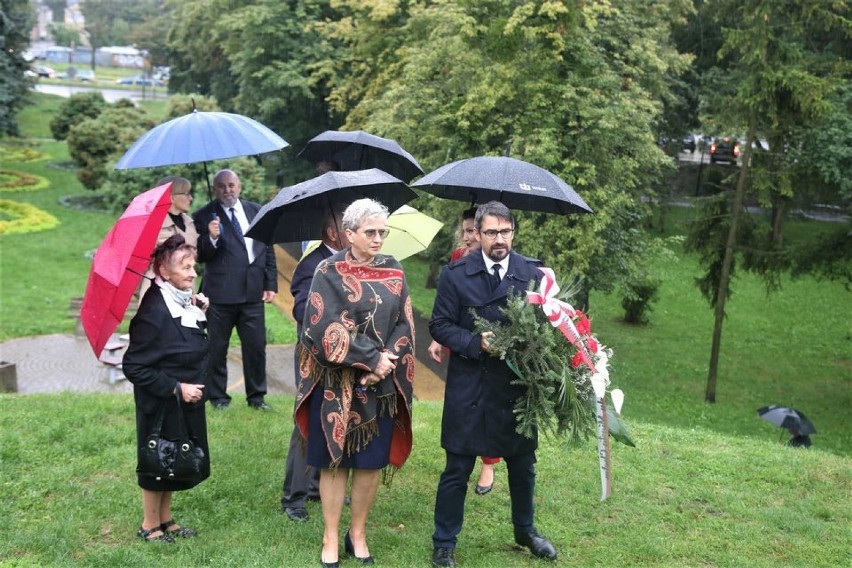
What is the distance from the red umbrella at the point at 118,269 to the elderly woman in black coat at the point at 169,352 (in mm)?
200

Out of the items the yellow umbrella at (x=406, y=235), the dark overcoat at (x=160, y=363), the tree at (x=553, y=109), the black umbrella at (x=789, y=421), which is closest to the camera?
the dark overcoat at (x=160, y=363)

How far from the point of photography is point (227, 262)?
280 inches

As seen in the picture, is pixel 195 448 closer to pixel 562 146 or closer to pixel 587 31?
pixel 562 146

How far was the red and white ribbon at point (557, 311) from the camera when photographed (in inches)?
182

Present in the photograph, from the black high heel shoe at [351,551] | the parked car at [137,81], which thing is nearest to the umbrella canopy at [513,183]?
the black high heel shoe at [351,551]

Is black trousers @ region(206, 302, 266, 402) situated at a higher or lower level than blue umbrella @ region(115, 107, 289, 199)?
lower

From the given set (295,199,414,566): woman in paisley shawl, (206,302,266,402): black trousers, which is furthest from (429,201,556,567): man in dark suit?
(206,302,266,402): black trousers

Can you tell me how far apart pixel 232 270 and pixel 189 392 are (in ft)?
8.21

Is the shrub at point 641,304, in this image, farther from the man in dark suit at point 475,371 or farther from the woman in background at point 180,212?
the man in dark suit at point 475,371

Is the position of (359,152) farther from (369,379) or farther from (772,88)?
(772,88)

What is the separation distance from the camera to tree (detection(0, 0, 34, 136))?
26.1 meters

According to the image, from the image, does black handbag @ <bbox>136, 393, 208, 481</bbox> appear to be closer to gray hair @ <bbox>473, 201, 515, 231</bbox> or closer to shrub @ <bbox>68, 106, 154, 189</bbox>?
gray hair @ <bbox>473, 201, 515, 231</bbox>

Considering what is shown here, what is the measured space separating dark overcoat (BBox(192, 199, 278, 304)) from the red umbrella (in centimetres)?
239

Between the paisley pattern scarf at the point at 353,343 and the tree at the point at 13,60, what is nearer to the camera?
the paisley pattern scarf at the point at 353,343
